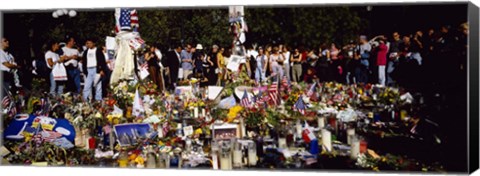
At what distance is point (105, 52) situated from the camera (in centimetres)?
1171

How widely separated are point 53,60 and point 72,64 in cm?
26

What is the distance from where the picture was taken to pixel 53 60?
39.1 feet

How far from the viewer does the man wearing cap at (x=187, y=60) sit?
11414 mm

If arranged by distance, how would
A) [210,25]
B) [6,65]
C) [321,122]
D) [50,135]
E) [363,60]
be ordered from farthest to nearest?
[6,65]
[50,135]
[210,25]
[321,122]
[363,60]

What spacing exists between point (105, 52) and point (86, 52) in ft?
0.83

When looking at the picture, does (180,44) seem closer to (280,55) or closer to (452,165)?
(280,55)

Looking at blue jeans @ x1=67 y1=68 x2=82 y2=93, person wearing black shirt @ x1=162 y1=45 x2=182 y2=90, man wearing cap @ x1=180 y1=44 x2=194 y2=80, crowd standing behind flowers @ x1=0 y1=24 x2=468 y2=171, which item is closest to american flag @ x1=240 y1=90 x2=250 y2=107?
crowd standing behind flowers @ x1=0 y1=24 x2=468 y2=171

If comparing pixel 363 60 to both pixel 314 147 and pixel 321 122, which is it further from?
pixel 314 147

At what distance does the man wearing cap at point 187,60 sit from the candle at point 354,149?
7.02 feet

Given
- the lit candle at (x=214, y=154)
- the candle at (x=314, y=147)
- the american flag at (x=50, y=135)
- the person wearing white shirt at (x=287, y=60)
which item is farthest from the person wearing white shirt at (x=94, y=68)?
the candle at (x=314, y=147)

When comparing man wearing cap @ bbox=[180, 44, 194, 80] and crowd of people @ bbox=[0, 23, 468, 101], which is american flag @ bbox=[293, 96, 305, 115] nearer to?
crowd of people @ bbox=[0, 23, 468, 101]

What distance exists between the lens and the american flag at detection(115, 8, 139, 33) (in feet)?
37.9

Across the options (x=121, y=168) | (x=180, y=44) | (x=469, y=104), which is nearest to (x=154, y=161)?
(x=121, y=168)

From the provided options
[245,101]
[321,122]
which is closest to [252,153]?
[245,101]
